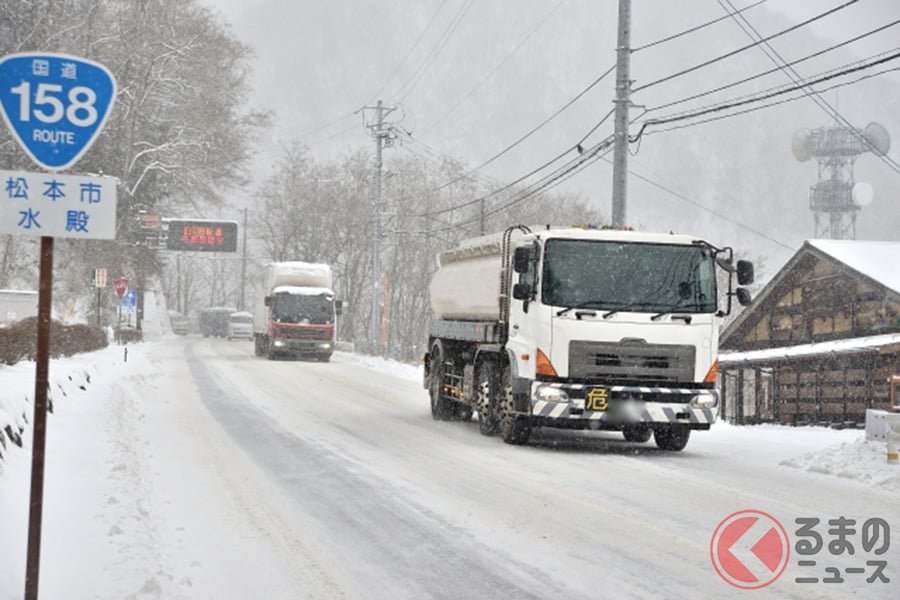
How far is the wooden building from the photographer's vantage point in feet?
91.9

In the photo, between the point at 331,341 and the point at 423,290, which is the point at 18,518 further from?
the point at 423,290

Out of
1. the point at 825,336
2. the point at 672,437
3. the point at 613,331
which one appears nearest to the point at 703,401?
the point at 672,437

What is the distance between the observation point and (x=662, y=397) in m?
13.6

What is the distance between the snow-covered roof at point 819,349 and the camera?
26748 mm

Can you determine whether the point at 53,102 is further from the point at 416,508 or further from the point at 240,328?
the point at 240,328

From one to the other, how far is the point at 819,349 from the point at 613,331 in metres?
18.0

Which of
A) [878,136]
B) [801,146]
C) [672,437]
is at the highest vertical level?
[801,146]

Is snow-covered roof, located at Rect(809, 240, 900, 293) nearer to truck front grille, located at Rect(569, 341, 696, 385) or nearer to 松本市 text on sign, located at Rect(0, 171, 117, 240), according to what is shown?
truck front grille, located at Rect(569, 341, 696, 385)

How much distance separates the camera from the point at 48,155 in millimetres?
5324

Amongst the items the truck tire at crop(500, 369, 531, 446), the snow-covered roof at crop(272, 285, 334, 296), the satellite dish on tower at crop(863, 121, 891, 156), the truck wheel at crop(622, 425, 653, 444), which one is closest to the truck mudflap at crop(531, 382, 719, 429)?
the truck tire at crop(500, 369, 531, 446)

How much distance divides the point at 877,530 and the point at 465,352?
30.8 ft

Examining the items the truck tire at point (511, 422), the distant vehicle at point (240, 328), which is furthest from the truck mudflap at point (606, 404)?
the distant vehicle at point (240, 328)

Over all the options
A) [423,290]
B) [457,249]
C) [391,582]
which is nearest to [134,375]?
[457,249]

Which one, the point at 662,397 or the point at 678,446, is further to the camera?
the point at 678,446
